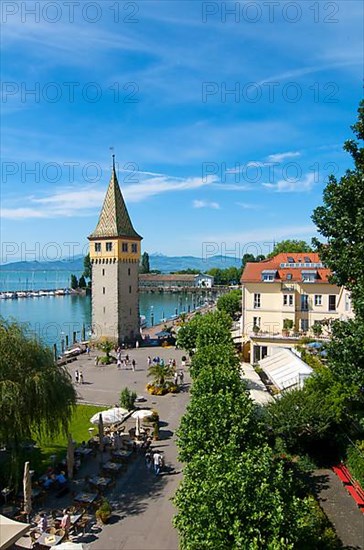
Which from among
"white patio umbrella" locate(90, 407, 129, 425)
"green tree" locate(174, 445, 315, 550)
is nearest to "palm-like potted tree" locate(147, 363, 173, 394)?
"white patio umbrella" locate(90, 407, 129, 425)

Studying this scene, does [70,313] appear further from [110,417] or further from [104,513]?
[104,513]

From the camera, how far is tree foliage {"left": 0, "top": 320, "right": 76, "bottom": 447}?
19297mm

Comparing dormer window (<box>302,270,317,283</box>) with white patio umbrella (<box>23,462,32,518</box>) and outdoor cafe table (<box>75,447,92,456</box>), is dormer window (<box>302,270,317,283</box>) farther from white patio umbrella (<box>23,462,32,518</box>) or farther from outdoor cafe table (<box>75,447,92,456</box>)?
white patio umbrella (<box>23,462,32,518</box>)

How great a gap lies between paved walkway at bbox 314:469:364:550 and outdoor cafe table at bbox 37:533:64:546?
33.8ft

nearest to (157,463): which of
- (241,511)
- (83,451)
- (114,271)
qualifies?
(83,451)

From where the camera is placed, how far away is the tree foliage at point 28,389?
1930cm

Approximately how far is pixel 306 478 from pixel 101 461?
10191 mm

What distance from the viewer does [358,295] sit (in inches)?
629

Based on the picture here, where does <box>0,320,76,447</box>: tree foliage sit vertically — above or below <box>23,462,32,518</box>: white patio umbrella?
above

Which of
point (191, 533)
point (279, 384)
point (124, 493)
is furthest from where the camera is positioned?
point (279, 384)

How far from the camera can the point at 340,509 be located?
740 inches

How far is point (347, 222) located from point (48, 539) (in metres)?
16.2

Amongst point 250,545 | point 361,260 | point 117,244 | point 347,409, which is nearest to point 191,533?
point 250,545

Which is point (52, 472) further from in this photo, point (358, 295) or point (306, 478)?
point (358, 295)
